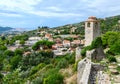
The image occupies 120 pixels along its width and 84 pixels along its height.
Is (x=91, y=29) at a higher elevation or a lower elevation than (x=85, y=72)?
higher

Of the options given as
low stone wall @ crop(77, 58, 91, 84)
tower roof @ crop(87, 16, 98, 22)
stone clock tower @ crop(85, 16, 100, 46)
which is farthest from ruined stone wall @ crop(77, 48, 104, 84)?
tower roof @ crop(87, 16, 98, 22)

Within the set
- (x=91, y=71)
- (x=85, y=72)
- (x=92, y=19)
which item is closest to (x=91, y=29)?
(x=92, y=19)

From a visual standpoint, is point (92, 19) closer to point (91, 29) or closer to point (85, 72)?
point (91, 29)

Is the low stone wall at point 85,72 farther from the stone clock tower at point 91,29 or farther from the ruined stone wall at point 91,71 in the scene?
the stone clock tower at point 91,29

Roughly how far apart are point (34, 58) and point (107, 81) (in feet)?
113

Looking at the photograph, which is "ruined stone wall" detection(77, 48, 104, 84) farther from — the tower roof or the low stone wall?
the tower roof

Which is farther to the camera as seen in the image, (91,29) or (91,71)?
(91,29)

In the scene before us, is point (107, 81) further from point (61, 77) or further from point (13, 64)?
point (13, 64)

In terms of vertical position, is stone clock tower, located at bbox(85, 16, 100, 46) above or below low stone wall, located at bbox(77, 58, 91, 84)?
above

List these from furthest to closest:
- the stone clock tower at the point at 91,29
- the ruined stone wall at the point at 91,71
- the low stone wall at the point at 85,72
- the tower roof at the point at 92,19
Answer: the tower roof at the point at 92,19, the stone clock tower at the point at 91,29, the low stone wall at the point at 85,72, the ruined stone wall at the point at 91,71

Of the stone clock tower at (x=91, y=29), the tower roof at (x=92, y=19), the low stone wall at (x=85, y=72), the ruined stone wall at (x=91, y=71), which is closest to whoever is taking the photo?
the ruined stone wall at (x=91, y=71)

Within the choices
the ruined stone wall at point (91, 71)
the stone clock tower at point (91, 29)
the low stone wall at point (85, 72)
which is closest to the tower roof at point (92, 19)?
the stone clock tower at point (91, 29)

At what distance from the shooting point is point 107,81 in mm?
12242

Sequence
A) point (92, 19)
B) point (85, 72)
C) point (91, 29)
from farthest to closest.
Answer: point (92, 19), point (91, 29), point (85, 72)
